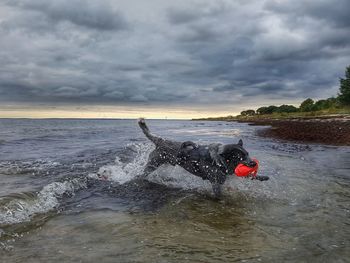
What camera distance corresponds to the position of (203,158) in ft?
30.4

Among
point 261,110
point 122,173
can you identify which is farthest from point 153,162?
point 261,110

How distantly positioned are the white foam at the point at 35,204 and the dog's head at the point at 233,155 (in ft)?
13.3

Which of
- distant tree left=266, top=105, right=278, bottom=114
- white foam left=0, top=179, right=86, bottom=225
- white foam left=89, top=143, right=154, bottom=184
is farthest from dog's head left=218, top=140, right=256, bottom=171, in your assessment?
distant tree left=266, top=105, right=278, bottom=114

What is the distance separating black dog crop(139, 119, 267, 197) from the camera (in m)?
8.62

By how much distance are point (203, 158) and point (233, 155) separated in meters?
0.93

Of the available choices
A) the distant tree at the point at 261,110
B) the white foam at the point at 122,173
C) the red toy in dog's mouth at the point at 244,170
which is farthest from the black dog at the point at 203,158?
the distant tree at the point at 261,110

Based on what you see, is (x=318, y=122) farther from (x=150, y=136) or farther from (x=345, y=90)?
(x=150, y=136)

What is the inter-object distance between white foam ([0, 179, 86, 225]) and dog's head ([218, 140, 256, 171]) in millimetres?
4064

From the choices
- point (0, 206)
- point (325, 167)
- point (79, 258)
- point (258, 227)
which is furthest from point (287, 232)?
point (325, 167)

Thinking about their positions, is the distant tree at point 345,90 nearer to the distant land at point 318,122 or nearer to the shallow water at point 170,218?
the distant land at point 318,122

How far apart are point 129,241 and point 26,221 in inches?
93.7

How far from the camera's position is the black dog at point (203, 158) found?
8625mm

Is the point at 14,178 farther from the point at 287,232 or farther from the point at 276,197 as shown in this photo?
the point at 287,232

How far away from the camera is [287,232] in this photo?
6305 mm
